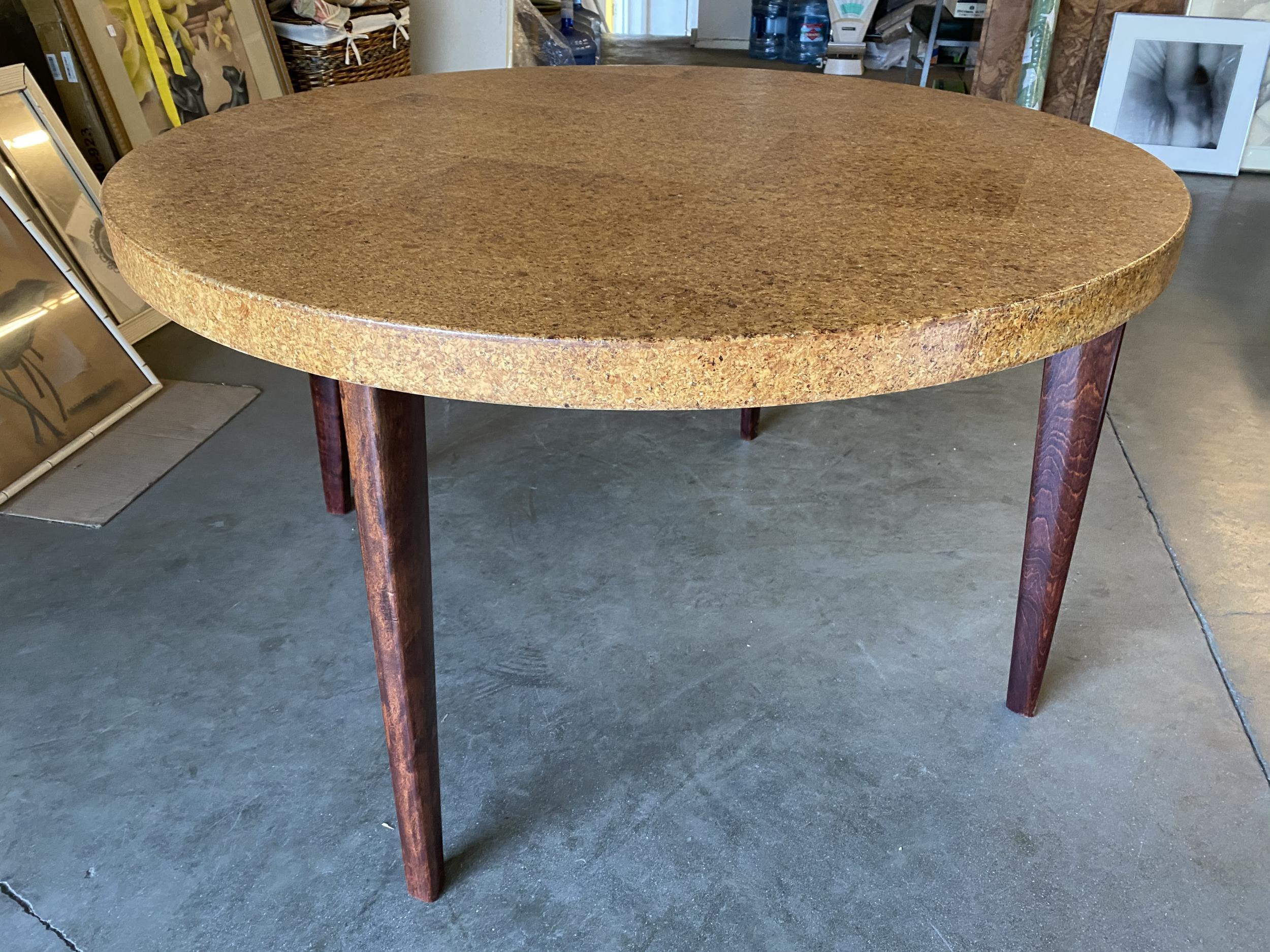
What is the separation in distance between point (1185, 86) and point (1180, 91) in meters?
0.02

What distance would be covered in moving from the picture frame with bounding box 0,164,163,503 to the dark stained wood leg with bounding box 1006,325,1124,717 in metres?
1.57

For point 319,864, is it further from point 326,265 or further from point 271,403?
point 271,403

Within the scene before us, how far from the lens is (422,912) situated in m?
0.96

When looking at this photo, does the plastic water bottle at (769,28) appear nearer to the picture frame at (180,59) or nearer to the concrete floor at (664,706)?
the picture frame at (180,59)

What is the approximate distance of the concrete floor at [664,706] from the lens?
975 millimetres

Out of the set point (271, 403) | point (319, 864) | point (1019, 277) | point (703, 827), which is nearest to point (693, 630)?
point (703, 827)

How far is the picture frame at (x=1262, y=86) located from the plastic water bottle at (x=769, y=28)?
2.47 meters

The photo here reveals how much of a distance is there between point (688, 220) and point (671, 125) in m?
0.35

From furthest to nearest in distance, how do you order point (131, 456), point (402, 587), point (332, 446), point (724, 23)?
A: point (724, 23), point (131, 456), point (332, 446), point (402, 587)

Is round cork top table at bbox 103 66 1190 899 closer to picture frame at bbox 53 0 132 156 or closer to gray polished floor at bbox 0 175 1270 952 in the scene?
gray polished floor at bbox 0 175 1270 952

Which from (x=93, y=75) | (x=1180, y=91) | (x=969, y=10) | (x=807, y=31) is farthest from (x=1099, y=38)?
(x=93, y=75)

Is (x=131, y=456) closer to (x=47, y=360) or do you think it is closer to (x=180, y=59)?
(x=47, y=360)

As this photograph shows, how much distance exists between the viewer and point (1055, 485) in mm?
986

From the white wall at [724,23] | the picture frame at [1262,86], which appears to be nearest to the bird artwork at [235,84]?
the picture frame at [1262,86]
